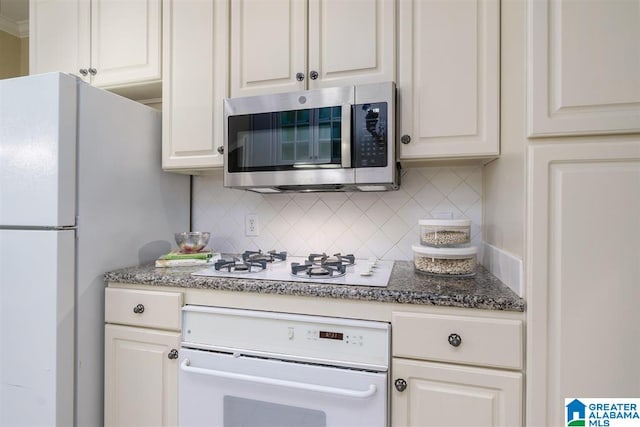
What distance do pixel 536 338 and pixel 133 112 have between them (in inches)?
72.3

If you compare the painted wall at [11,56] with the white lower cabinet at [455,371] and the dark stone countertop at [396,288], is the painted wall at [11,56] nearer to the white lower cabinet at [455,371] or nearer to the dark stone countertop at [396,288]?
the dark stone countertop at [396,288]

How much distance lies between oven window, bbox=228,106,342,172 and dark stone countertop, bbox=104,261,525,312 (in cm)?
52

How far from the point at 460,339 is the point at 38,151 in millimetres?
1643

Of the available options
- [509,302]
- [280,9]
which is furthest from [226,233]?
[509,302]

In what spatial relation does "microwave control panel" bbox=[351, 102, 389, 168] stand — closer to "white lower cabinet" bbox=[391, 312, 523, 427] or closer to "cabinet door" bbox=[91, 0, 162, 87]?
"white lower cabinet" bbox=[391, 312, 523, 427]

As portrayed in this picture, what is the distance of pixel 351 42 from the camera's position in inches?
55.2

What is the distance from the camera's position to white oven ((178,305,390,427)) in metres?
1.07

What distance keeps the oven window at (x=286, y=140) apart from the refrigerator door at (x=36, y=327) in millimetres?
756

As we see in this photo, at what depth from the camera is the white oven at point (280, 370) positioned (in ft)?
3.52

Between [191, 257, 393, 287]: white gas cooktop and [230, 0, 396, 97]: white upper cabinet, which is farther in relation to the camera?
[230, 0, 396, 97]: white upper cabinet

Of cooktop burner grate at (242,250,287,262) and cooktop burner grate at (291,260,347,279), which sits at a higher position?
cooktop burner grate at (242,250,287,262)

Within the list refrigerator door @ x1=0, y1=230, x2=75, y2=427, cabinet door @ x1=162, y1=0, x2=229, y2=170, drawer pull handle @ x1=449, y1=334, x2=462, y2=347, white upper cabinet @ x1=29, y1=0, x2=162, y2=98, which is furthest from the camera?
white upper cabinet @ x1=29, y1=0, x2=162, y2=98

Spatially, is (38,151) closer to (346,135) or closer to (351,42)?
(346,135)

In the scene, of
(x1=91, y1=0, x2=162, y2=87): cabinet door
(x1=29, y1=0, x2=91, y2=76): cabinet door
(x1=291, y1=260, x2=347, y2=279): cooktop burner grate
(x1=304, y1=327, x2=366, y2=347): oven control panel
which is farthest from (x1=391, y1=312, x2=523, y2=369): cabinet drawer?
(x1=29, y1=0, x2=91, y2=76): cabinet door
